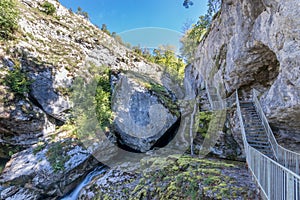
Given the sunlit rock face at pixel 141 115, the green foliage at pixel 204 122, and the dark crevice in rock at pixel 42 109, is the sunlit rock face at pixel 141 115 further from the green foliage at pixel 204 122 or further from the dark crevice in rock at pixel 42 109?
the dark crevice in rock at pixel 42 109

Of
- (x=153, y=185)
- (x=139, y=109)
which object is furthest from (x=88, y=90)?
(x=153, y=185)

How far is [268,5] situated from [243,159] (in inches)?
211

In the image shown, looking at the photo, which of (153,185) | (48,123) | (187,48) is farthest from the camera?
(187,48)

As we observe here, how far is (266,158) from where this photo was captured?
2.88 meters

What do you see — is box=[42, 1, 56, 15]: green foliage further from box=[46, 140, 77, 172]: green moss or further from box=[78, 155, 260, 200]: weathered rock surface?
box=[78, 155, 260, 200]: weathered rock surface

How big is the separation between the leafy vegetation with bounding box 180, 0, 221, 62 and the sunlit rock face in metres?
7.98

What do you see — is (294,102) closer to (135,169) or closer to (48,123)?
(135,169)

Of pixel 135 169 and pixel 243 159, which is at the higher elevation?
pixel 243 159

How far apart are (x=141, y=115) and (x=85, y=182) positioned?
4029 millimetres

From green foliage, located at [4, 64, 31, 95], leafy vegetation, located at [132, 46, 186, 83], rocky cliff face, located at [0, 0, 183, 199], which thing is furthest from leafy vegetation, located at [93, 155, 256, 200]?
leafy vegetation, located at [132, 46, 186, 83]

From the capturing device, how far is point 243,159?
20.2ft

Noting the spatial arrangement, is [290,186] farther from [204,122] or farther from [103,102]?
[103,102]

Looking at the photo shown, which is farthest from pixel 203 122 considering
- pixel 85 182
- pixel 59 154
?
pixel 59 154

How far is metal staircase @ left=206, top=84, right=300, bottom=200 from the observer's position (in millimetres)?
2217
